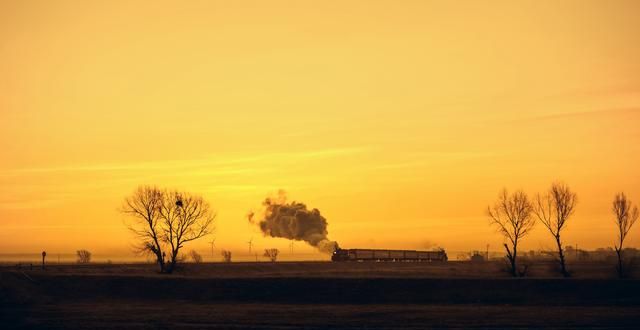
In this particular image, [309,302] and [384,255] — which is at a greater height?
[384,255]

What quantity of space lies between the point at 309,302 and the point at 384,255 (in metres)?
66.8

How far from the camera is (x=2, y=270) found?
66125 mm

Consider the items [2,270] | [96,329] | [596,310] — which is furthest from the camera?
[2,270]

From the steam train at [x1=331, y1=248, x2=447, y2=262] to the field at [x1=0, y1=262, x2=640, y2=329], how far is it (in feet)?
179

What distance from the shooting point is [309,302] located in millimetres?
60344

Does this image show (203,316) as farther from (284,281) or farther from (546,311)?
(546,311)

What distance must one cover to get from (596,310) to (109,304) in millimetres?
35661

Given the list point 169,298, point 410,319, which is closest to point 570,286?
point 410,319

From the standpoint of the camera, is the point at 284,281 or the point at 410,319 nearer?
the point at 410,319

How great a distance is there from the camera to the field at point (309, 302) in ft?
149

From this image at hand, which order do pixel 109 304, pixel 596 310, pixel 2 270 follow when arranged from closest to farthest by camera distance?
pixel 596 310, pixel 109 304, pixel 2 270

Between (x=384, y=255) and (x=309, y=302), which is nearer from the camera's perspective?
(x=309, y=302)

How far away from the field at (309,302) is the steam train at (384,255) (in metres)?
54.4

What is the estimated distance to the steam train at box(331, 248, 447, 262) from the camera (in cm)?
12076
